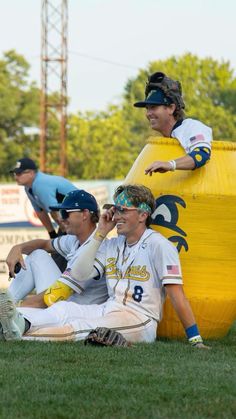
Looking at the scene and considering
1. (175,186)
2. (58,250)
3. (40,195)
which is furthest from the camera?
(40,195)

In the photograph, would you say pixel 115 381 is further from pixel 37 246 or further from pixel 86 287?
pixel 37 246

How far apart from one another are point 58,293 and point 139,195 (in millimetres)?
971

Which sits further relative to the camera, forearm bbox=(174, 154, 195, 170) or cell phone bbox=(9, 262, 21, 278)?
cell phone bbox=(9, 262, 21, 278)

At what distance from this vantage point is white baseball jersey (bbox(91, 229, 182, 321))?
275 inches

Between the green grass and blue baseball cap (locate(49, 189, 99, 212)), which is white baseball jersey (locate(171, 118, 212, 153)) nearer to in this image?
blue baseball cap (locate(49, 189, 99, 212))

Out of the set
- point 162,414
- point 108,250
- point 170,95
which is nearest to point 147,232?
point 108,250

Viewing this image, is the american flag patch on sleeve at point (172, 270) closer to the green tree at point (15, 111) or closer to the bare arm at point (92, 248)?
the bare arm at point (92, 248)

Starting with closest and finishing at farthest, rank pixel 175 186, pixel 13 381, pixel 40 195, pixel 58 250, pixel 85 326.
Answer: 1. pixel 13 381
2. pixel 85 326
3. pixel 175 186
4. pixel 58 250
5. pixel 40 195

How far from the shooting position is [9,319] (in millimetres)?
6805

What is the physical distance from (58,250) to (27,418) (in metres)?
3.35

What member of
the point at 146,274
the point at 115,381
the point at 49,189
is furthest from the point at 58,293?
the point at 49,189

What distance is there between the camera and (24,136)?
192ft

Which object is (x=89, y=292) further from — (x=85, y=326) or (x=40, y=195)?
(x=40, y=195)

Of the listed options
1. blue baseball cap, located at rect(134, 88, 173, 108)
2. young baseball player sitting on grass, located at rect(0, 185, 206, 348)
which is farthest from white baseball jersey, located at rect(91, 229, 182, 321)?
blue baseball cap, located at rect(134, 88, 173, 108)
